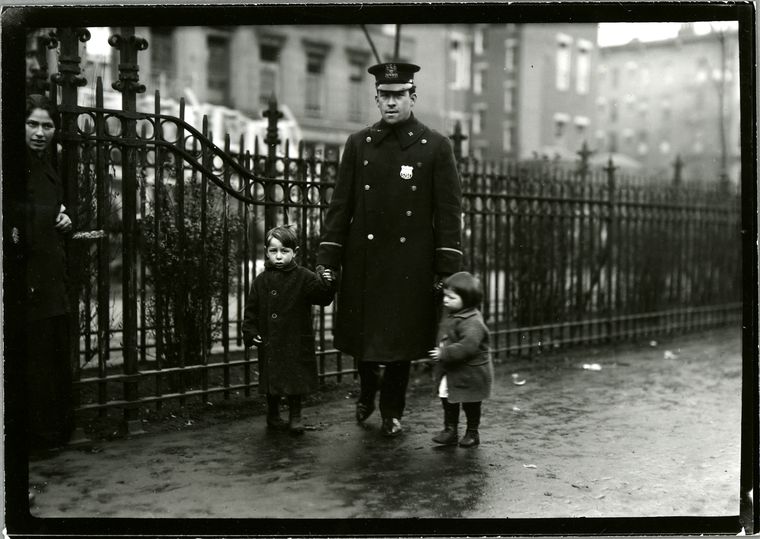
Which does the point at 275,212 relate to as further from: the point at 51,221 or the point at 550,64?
the point at 550,64

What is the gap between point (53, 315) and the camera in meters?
4.16

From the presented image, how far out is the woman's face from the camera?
4.07 m

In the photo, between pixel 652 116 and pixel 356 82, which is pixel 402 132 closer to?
pixel 356 82

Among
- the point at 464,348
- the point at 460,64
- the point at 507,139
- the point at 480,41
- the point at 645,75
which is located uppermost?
the point at 645,75

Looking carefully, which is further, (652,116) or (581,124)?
(652,116)

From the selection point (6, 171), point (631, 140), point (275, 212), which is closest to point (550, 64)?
point (631, 140)

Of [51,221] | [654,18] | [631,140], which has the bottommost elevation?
[51,221]

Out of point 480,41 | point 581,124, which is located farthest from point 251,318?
point 581,124

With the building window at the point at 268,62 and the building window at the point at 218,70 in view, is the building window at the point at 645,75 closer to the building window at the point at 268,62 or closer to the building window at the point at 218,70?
the building window at the point at 268,62

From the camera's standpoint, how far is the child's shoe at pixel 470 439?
472 centimetres

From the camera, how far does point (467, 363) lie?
457 centimetres

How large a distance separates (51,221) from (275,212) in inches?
71.5

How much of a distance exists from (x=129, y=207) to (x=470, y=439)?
2.56 m

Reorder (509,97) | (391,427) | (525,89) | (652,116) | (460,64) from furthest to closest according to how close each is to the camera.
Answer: (652,116) → (525,89) → (509,97) → (460,64) → (391,427)
